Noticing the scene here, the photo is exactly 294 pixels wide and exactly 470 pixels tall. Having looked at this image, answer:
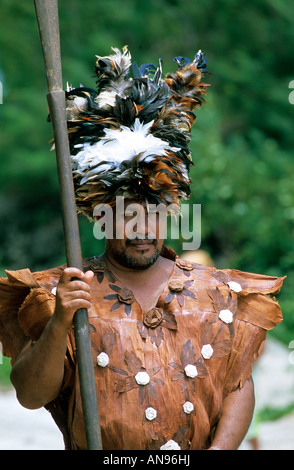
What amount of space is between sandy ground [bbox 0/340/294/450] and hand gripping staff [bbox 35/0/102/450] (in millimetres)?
3381

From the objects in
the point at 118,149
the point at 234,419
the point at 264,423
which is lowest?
the point at 264,423

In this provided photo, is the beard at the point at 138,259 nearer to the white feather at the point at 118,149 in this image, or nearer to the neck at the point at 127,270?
the neck at the point at 127,270

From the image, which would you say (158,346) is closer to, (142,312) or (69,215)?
(142,312)

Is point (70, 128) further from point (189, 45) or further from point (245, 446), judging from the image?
point (189, 45)

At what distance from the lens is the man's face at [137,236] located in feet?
9.64

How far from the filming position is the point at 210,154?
10.6 metres

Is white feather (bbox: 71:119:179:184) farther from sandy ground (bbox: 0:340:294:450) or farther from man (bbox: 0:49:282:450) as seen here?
sandy ground (bbox: 0:340:294:450)

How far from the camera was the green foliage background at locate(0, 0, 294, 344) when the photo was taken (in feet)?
33.7

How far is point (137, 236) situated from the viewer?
294cm

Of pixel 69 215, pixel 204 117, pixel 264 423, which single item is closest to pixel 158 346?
pixel 69 215

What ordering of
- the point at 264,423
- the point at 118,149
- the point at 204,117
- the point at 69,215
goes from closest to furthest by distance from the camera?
1. the point at 69,215
2. the point at 118,149
3. the point at 264,423
4. the point at 204,117

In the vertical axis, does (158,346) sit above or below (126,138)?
below

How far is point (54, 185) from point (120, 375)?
366 inches

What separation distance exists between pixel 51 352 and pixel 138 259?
0.51m
